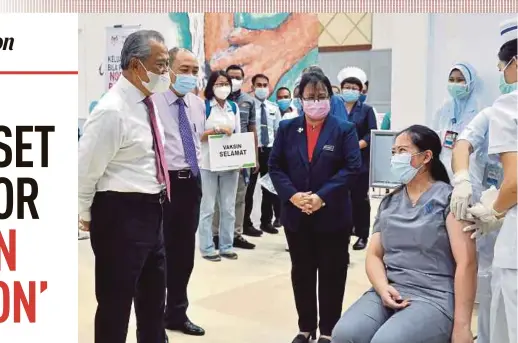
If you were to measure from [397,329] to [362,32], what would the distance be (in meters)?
1.09

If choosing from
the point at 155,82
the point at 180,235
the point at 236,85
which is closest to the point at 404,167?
the point at 155,82

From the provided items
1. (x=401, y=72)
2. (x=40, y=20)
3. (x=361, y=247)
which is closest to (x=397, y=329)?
(x=401, y=72)

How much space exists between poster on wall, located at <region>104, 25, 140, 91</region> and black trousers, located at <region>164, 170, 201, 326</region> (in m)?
0.47

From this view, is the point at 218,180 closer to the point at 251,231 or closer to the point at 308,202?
the point at 251,231

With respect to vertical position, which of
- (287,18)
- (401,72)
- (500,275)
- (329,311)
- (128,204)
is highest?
(287,18)

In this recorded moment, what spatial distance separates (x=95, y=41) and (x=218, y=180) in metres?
1.60

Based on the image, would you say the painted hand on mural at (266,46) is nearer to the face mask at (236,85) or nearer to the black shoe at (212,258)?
the face mask at (236,85)

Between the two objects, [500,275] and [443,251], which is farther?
[443,251]

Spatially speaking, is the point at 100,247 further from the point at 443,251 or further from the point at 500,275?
the point at 500,275

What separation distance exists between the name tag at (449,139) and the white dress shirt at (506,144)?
0.68m

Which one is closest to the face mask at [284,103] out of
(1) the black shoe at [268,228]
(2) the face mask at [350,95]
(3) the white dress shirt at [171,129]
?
(2) the face mask at [350,95]

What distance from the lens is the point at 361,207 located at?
11.9 ft

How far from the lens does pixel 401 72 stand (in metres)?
2.46

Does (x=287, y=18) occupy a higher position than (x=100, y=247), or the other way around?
(x=287, y=18)
